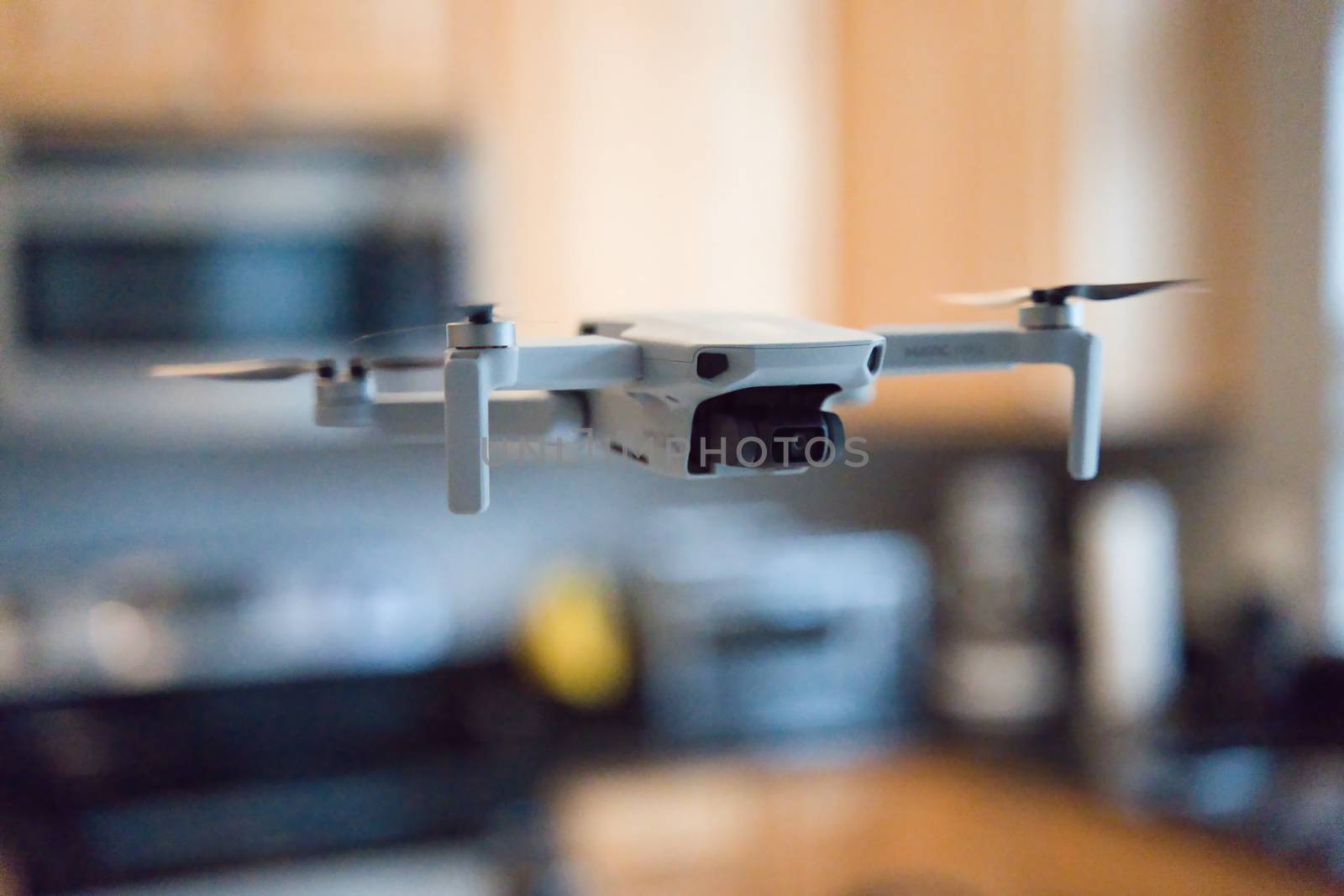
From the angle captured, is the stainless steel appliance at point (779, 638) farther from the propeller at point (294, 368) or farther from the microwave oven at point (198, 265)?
the propeller at point (294, 368)

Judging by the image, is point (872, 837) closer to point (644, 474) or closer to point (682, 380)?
point (644, 474)

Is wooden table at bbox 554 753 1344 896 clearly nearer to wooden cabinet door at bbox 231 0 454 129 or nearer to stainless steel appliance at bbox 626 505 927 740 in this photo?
stainless steel appliance at bbox 626 505 927 740

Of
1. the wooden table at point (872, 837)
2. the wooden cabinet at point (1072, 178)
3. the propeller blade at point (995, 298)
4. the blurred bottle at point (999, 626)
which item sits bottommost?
the wooden table at point (872, 837)

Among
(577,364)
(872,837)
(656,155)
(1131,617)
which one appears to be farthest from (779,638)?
(577,364)

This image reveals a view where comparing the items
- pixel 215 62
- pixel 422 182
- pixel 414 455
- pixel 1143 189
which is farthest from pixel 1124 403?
pixel 215 62

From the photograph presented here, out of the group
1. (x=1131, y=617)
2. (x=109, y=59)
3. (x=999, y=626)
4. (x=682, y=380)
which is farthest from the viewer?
(x=999, y=626)

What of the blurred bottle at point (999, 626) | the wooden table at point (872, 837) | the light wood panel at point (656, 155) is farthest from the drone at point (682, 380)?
the blurred bottle at point (999, 626)
